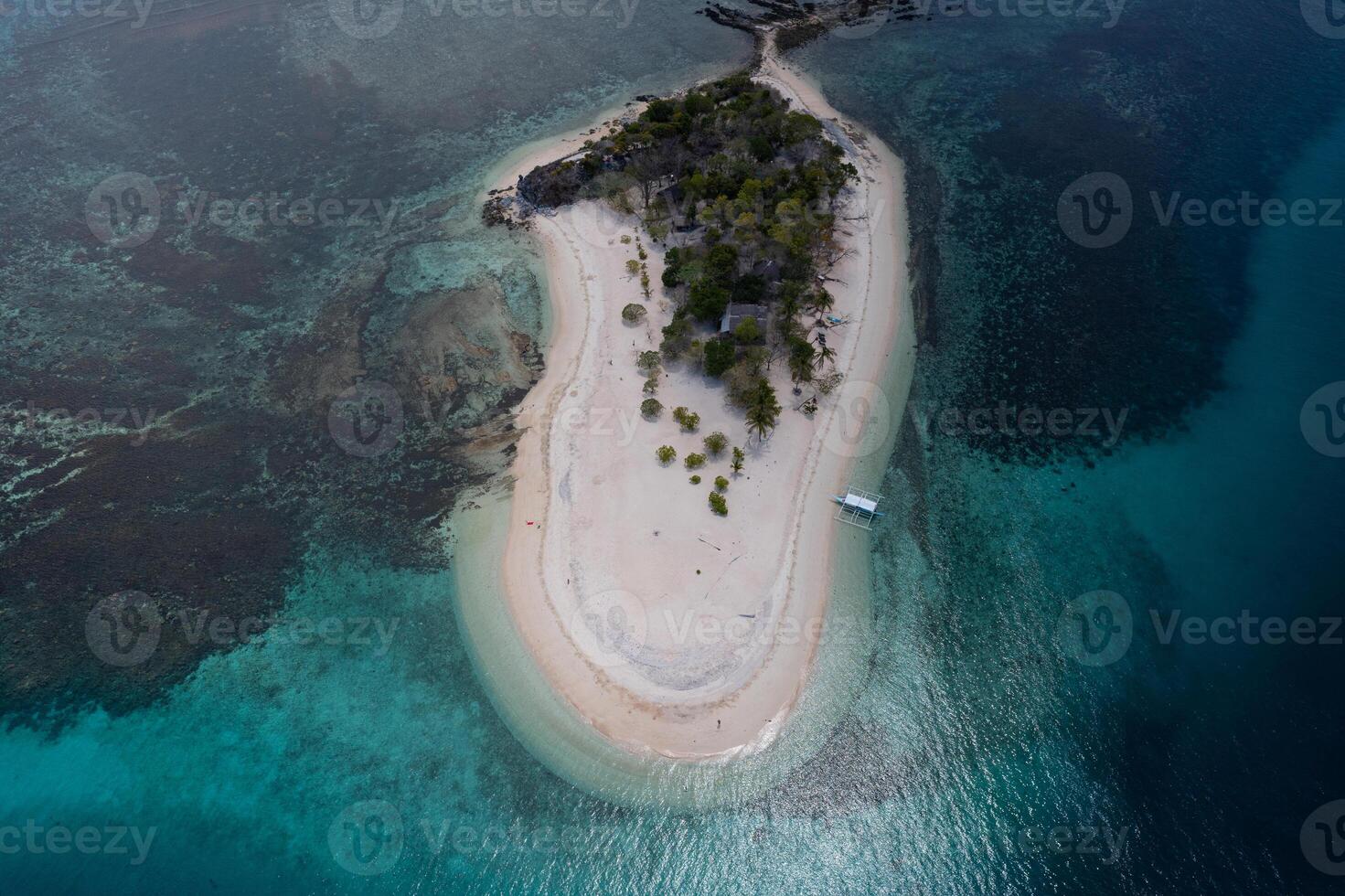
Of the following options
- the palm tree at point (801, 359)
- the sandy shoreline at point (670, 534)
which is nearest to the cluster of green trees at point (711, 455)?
the sandy shoreline at point (670, 534)

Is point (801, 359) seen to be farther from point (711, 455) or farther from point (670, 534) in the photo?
point (670, 534)

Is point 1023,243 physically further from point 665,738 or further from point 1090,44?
point 665,738

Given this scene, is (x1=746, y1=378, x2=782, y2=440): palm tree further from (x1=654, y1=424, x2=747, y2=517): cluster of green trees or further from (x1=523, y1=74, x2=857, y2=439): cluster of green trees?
(x1=654, y1=424, x2=747, y2=517): cluster of green trees

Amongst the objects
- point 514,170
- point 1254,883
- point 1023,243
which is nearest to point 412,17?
point 514,170

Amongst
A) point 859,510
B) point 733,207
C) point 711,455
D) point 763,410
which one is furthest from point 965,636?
point 733,207

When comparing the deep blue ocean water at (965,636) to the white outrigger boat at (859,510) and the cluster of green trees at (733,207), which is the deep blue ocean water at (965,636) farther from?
the cluster of green trees at (733,207)
